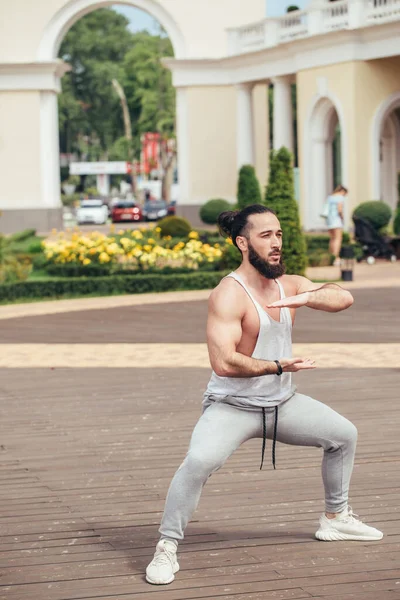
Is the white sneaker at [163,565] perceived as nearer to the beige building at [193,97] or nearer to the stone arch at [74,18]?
the beige building at [193,97]

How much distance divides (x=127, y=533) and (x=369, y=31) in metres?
26.3

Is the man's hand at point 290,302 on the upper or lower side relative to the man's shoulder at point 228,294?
lower

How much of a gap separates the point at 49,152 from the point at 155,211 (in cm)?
1483

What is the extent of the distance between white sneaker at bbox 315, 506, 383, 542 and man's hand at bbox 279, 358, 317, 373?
36.4 inches

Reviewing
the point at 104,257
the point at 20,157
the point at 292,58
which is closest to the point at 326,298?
the point at 104,257

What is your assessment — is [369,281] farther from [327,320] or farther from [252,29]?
[252,29]

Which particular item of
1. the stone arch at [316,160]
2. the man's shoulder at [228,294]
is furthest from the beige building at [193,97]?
the man's shoulder at [228,294]

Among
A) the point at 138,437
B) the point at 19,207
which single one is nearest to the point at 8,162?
the point at 19,207

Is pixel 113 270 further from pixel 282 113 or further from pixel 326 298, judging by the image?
pixel 282 113

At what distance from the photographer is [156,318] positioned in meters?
15.9

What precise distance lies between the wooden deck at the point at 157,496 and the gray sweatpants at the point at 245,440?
282 millimetres

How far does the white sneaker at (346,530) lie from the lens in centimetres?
583

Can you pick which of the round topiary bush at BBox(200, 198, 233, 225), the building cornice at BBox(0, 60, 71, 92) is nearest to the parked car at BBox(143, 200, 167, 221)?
the building cornice at BBox(0, 60, 71, 92)

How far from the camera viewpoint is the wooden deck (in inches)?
212
